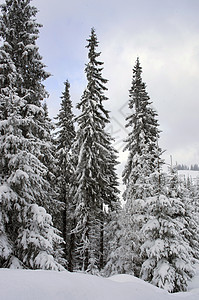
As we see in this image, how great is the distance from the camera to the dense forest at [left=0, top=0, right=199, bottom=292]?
26.5 ft

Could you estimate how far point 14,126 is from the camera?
854cm

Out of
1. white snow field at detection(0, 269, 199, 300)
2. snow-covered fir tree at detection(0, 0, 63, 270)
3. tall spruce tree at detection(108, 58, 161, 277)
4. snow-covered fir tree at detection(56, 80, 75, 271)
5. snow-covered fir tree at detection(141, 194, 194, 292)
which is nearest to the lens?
white snow field at detection(0, 269, 199, 300)

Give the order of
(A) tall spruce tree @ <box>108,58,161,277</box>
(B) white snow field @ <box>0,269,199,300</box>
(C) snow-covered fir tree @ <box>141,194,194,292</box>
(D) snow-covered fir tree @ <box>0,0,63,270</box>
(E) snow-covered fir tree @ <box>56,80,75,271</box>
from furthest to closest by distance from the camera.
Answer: (E) snow-covered fir tree @ <box>56,80,75,271</box>, (A) tall spruce tree @ <box>108,58,161,277</box>, (C) snow-covered fir tree @ <box>141,194,194,292</box>, (D) snow-covered fir tree @ <box>0,0,63,270</box>, (B) white snow field @ <box>0,269,199,300</box>

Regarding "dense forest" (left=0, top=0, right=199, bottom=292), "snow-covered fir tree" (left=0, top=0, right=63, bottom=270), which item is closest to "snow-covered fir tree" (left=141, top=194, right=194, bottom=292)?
"dense forest" (left=0, top=0, right=199, bottom=292)

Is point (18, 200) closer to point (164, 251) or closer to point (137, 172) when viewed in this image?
point (164, 251)

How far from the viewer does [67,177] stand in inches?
816

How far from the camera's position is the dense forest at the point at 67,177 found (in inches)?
318

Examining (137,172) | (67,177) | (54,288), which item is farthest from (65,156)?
(54,288)

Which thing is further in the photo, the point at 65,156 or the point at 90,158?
the point at 65,156

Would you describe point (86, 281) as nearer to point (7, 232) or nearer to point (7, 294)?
point (7, 294)

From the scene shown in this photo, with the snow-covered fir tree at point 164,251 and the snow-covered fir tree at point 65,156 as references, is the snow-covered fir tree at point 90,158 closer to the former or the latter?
the snow-covered fir tree at point 65,156

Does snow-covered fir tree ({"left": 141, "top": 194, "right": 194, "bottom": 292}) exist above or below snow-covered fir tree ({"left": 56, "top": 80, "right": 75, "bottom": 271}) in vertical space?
below

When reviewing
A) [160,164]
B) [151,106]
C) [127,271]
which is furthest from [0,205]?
[151,106]

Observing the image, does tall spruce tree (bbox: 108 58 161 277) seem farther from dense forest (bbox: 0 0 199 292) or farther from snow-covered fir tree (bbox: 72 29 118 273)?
snow-covered fir tree (bbox: 72 29 118 273)
